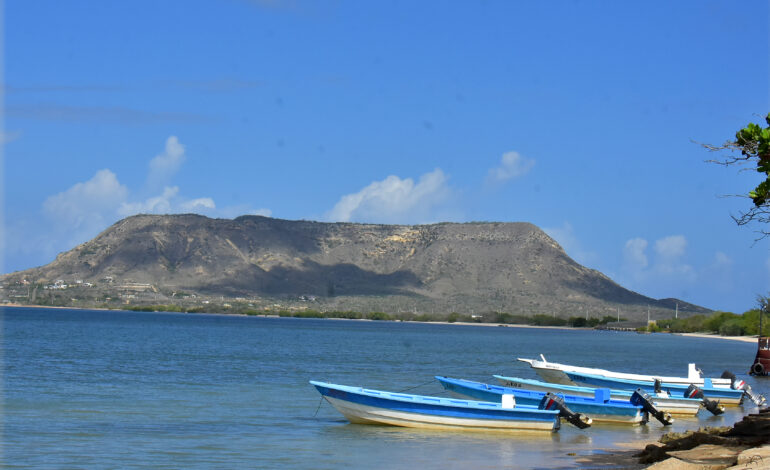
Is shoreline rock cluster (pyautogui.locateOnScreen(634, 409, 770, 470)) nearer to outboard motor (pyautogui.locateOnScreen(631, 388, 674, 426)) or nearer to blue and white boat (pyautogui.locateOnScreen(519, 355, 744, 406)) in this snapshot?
outboard motor (pyautogui.locateOnScreen(631, 388, 674, 426))

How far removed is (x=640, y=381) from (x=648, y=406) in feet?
32.3

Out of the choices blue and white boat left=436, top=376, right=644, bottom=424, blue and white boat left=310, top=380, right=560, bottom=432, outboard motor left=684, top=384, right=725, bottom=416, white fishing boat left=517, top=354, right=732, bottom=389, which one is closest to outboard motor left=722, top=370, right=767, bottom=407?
white fishing boat left=517, top=354, right=732, bottom=389

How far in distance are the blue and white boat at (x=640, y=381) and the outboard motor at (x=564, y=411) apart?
25.0 ft

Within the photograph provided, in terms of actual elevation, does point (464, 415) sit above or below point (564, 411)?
below

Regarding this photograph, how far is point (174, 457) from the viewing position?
2086 cm

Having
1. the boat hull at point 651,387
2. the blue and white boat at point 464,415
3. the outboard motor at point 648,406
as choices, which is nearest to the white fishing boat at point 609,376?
the boat hull at point 651,387

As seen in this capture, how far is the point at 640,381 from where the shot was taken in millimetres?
36500

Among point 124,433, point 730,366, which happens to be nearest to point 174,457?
point 124,433

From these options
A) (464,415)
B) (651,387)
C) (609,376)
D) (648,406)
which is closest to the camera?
(464,415)

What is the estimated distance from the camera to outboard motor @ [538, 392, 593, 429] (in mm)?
24578

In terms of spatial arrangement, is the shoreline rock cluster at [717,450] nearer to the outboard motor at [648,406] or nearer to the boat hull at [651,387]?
the outboard motor at [648,406]

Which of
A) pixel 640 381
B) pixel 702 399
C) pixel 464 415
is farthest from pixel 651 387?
pixel 464 415

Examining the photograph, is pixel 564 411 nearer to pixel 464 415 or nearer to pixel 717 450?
pixel 464 415

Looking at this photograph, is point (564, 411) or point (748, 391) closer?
point (564, 411)
